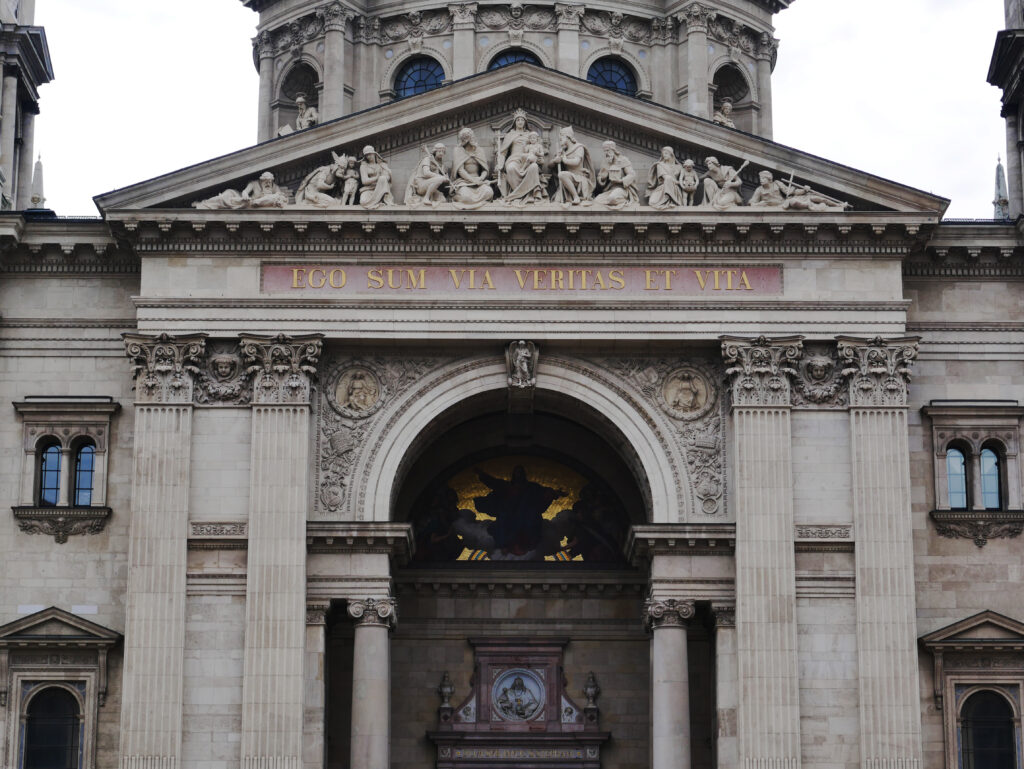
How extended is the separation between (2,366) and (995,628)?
19.2m

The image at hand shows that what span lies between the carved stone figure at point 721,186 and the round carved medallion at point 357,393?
695 centimetres

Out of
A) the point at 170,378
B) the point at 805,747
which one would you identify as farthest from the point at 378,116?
the point at 805,747

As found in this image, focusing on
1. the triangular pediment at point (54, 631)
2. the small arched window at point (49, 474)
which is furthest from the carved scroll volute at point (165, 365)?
the triangular pediment at point (54, 631)

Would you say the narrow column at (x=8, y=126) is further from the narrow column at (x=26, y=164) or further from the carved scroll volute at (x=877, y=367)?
the carved scroll volute at (x=877, y=367)

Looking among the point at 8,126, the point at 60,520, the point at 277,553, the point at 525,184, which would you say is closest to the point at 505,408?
the point at 525,184

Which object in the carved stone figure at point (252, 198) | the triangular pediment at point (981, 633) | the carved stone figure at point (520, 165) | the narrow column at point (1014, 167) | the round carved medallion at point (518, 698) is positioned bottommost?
the round carved medallion at point (518, 698)

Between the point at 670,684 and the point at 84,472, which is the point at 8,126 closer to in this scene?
the point at 84,472

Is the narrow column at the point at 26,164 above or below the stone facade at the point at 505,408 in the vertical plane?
above

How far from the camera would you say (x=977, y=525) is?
124 ft

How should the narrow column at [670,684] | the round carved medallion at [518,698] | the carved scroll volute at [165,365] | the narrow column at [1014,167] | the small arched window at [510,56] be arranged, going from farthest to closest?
the small arched window at [510,56] < the narrow column at [1014,167] < the round carved medallion at [518,698] < the carved scroll volute at [165,365] < the narrow column at [670,684]

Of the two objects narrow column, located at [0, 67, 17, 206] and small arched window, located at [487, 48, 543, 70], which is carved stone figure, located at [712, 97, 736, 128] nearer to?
small arched window, located at [487, 48, 543, 70]

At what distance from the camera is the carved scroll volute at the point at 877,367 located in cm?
3694

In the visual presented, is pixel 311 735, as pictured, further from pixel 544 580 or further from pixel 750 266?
pixel 750 266

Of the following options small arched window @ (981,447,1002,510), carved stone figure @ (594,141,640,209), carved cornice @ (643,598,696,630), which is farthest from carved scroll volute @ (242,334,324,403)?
small arched window @ (981,447,1002,510)
